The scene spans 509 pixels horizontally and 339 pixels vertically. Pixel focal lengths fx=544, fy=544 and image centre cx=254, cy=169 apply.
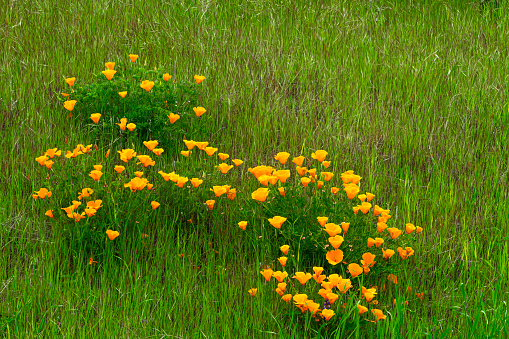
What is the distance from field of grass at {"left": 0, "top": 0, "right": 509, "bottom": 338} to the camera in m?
2.91

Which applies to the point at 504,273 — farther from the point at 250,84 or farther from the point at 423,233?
the point at 250,84

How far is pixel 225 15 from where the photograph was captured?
619 centimetres

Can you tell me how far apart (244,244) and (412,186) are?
1.38 metres

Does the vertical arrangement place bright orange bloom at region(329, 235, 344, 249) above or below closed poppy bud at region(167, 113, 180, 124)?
below

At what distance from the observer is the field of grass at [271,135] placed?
2910 millimetres

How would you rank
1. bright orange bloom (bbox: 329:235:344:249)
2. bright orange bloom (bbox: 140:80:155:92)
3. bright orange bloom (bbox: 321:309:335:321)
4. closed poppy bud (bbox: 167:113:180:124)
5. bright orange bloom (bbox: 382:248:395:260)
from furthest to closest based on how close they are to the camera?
bright orange bloom (bbox: 140:80:155:92)
closed poppy bud (bbox: 167:113:180:124)
bright orange bloom (bbox: 382:248:395:260)
bright orange bloom (bbox: 329:235:344:249)
bright orange bloom (bbox: 321:309:335:321)

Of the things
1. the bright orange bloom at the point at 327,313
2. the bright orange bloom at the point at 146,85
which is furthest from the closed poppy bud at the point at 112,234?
the bright orange bloom at the point at 146,85

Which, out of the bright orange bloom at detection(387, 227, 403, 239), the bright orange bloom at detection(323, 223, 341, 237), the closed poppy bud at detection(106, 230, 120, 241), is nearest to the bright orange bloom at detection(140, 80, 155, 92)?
the closed poppy bud at detection(106, 230, 120, 241)

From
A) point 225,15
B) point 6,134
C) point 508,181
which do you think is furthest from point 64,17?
point 508,181

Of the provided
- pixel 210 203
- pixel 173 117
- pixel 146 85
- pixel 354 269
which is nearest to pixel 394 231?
pixel 354 269

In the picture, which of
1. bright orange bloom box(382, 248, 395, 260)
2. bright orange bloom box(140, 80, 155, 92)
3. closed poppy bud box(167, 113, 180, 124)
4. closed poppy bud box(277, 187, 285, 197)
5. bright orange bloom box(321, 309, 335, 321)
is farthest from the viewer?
bright orange bloom box(140, 80, 155, 92)

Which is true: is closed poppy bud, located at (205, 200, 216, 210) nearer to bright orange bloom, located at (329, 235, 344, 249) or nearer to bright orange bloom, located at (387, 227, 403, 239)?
bright orange bloom, located at (329, 235, 344, 249)

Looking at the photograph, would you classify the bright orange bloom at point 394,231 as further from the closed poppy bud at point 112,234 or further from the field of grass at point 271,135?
the closed poppy bud at point 112,234

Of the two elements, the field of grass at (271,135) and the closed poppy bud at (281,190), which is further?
the closed poppy bud at (281,190)
